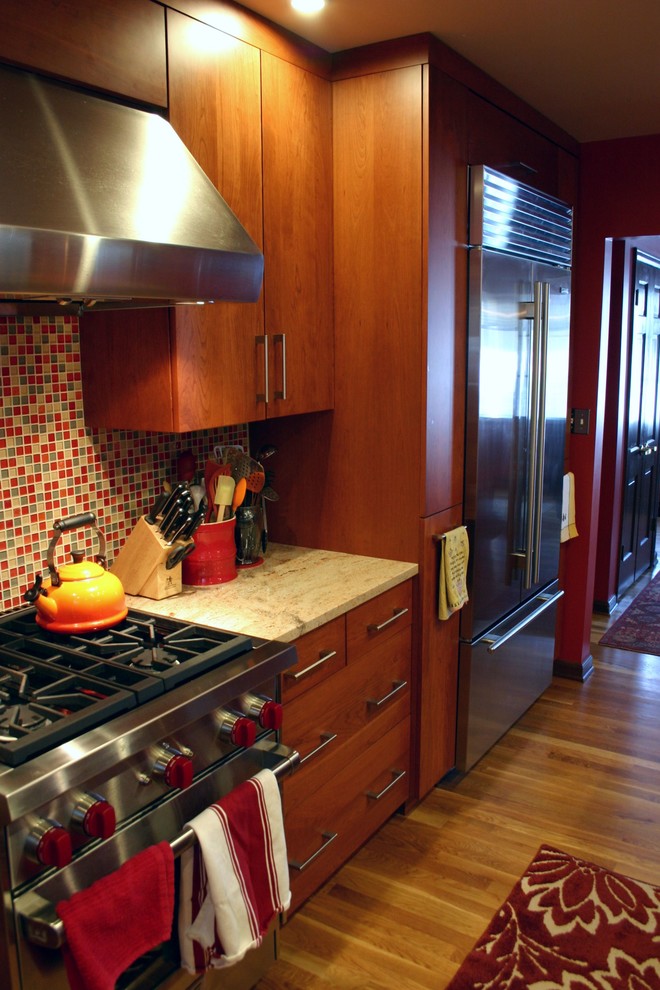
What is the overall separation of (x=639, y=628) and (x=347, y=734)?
2.73 meters

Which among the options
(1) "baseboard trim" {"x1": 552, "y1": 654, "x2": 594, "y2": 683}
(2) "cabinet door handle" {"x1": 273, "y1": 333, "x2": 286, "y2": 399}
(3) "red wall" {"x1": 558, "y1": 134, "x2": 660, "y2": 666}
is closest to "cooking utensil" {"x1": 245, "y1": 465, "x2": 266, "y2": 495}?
(2) "cabinet door handle" {"x1": 273, "y1": 333, "x2": 286, "y2": 399}

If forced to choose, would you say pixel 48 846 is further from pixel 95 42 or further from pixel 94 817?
pixel 95 42

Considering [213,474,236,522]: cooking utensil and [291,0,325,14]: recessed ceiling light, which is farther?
[213,474,236,522]: cooking utensil

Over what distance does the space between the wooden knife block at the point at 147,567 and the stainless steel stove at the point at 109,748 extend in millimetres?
172

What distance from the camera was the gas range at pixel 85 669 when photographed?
152 cm

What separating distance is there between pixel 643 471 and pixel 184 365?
4064 mm

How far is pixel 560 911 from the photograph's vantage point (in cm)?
234

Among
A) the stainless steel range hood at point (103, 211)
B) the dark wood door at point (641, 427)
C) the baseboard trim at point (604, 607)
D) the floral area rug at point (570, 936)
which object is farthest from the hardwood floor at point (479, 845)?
the dark wood door at point (641, 427)

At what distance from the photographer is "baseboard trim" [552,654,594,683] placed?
3.90 m

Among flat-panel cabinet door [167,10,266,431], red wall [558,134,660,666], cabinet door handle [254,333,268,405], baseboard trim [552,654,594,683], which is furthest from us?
baseboard trim [552,654,594,683]

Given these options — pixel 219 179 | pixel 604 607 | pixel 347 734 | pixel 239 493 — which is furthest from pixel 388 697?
pixel 604 607

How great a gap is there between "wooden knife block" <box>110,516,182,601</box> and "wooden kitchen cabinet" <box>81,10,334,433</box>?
293 millimetres

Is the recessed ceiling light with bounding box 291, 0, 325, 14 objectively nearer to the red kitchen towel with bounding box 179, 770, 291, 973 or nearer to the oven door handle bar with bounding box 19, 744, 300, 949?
the red kitchen towel with bounding box 179, 770, 291, 973

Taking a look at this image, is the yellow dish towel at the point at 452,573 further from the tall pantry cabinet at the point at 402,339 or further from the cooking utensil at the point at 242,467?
the cooking utensil at the point at 242,467
